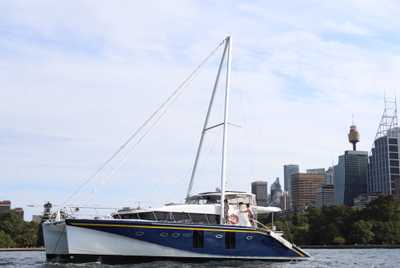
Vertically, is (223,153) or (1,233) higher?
(223,153)

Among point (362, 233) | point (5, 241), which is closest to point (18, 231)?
point (5, 241)

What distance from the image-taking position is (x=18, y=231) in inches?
5773

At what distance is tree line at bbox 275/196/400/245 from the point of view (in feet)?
436

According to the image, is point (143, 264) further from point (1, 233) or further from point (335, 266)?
point (1, 233)

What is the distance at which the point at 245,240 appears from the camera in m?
48.5

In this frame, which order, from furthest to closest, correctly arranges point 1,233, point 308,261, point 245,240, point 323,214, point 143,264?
point 323,214, point 1,233, point 308,261, point 245,240, point 143,264

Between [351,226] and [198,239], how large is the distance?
96838 millimetres

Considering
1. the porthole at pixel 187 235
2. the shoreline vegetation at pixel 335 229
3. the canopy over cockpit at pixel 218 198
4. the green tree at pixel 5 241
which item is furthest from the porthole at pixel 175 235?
the green tree at pixel 5 241

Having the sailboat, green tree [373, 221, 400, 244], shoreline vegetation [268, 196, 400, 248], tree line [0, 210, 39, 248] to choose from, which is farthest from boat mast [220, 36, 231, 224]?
tree line [0, 210, 39, 248]

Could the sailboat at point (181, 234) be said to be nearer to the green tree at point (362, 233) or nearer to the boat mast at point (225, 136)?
the boat mast at point (225, 136)

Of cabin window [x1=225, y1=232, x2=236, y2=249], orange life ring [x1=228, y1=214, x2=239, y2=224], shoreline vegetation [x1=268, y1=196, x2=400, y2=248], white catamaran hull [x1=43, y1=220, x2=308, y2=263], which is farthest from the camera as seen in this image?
shoreline vegetation [x1=268, y1=196, x2=400, y2=248]

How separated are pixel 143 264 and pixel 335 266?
14721 mm

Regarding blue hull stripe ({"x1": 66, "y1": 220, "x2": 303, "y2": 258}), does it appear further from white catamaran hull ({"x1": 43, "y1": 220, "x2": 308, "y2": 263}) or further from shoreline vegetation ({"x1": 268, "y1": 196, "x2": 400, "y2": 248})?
shoreline vegetation ({"x1": 268, "y1": 196, "x2": 400, "y2": 248})

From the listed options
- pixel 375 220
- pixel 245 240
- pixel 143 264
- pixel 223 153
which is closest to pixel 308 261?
pixel 245 240
